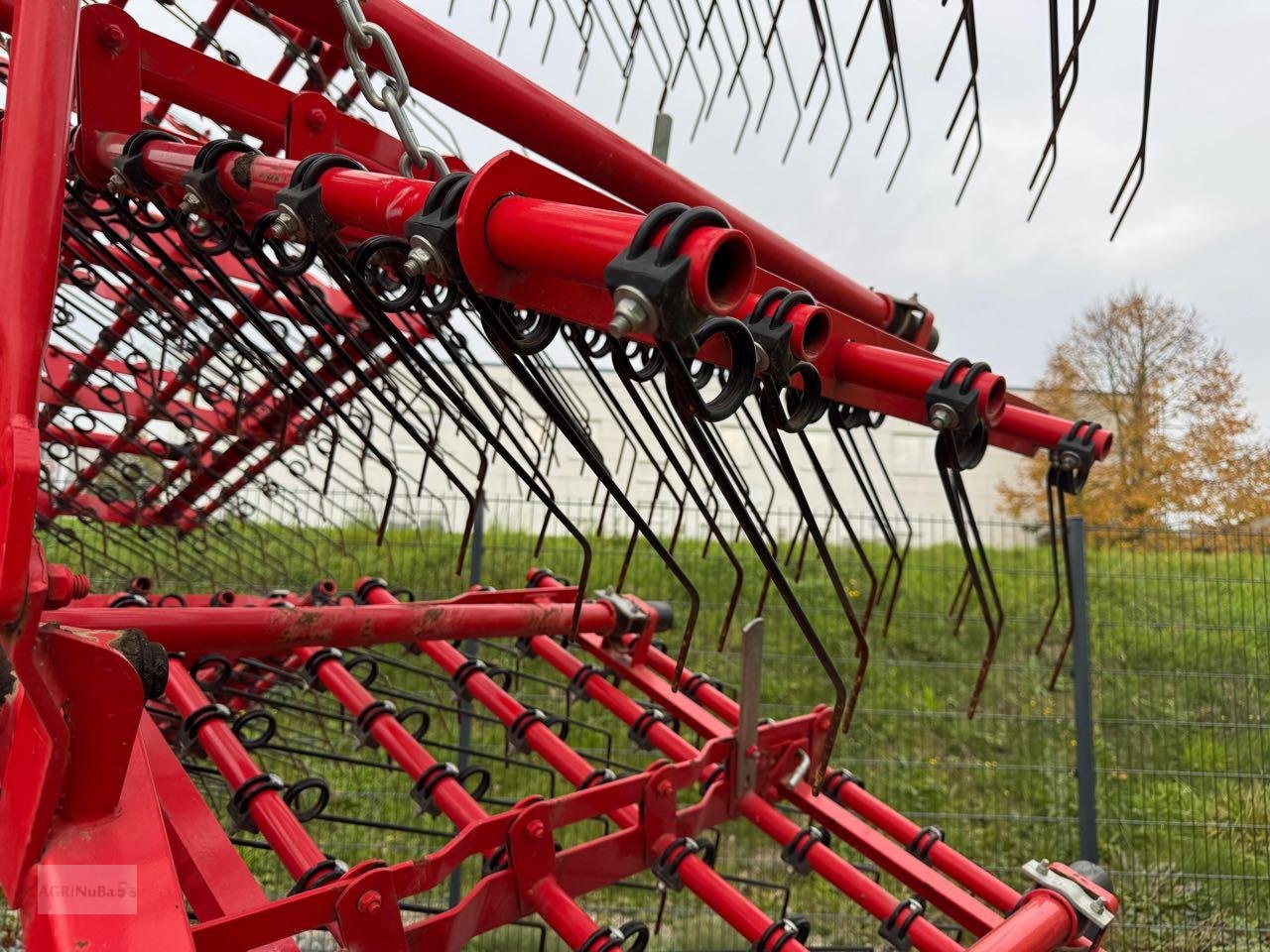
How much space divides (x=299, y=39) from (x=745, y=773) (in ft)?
7.89

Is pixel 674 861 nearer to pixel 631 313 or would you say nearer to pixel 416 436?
pixel 416 436

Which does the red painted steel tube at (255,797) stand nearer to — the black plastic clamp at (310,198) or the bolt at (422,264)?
the black plastic clamp at (310,198)

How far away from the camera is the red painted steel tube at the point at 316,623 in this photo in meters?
1.91

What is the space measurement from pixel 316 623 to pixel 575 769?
28.5 inches

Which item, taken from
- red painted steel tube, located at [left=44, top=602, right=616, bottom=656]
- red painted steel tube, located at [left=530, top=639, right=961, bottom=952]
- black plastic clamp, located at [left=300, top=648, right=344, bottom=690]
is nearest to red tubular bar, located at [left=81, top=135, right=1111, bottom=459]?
red painted steel tube, located at [left=44, top=602, right=616, bottom=656]

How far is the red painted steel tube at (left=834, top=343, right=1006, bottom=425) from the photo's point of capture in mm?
1411

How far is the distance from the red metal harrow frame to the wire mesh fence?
1.03 meters

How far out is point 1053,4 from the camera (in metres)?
1.29

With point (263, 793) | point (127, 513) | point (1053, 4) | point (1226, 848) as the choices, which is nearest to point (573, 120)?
point (1053, 4)

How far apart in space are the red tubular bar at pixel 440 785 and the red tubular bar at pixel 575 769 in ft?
0.57

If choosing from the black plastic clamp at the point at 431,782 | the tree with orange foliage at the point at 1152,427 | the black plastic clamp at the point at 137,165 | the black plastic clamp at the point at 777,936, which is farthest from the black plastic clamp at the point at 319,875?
the tree with orange foliage at the point at 1152,427

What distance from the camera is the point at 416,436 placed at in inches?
70.9

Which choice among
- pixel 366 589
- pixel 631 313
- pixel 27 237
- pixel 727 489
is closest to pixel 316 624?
pixel 366 589

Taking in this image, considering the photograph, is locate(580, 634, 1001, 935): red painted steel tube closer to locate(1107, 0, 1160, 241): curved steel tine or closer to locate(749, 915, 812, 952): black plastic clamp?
locate(749, 915, 812, 952): black plastic clamp
